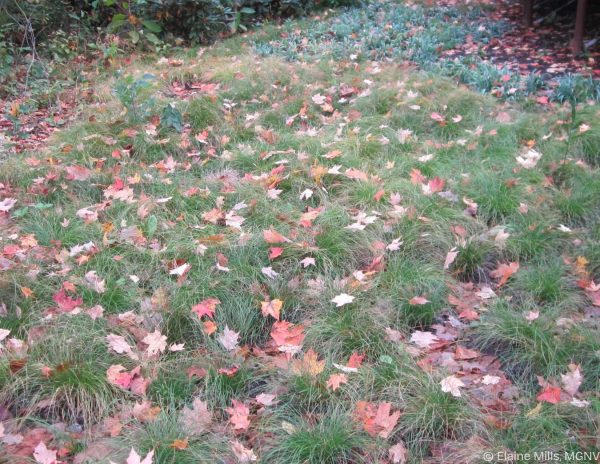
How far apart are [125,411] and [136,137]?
306 cm

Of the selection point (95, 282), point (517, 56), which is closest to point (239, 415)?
point (95, 282)

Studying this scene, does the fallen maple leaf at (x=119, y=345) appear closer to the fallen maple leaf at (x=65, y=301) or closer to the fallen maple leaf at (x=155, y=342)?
the fallen maple leaf at (x=155, y=342)

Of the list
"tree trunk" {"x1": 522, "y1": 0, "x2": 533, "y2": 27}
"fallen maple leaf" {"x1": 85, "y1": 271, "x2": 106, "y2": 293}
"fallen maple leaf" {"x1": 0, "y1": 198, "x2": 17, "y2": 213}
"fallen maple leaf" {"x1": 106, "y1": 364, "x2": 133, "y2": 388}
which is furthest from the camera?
"tree trunk" {"x1": 522, "y1": 0, "x2": 533, "y2": 27}

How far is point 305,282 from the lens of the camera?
3.18 meters

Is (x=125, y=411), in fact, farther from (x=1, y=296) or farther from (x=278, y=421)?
(x=1, y=296)

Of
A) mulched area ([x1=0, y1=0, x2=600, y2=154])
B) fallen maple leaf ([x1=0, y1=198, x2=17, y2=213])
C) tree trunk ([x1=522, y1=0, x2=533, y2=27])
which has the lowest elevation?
fallen maple leaf ([x1=0, y1=198, x2=17, y2=213])

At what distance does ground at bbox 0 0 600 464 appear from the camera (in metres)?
2.30

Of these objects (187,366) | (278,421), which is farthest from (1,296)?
(278,421)

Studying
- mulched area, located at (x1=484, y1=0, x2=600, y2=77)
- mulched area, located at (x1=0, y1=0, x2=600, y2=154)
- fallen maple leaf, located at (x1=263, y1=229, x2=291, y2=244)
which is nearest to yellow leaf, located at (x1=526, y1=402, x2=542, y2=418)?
fallen maple leaf, located at (x1=263, y1=229, x2=291, y2=244)

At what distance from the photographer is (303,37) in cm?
818

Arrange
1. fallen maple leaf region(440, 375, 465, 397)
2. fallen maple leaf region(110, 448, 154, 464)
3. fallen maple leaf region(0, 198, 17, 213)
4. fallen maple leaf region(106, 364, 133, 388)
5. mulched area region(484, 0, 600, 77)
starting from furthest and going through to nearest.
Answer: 1. mulched area region(484, 0, 600, 77)
2. fallen maple leaf region(0, 198, 17, 213)
3. fallen maple leaf region(106, 364, 133, 388)
4. fallen maple leaf region(440, 375, 465, 397)
5. fallen maple leaf region(110, 448, 154, 464)

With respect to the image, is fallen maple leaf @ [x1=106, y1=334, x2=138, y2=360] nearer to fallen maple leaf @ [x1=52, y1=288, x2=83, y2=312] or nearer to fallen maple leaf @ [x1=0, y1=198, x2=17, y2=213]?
fallen maple leaf @ [x1=52, y1=288, x2=83, y2=312]

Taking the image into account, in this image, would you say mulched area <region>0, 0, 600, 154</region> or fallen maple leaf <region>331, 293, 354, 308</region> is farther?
mulched area <region>0, 0, 600, 154</region>

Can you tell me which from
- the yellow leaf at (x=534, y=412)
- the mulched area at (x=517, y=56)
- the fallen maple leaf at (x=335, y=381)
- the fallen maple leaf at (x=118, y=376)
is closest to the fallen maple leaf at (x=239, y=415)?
the fallen maple leaf at (x=335, y=381)
